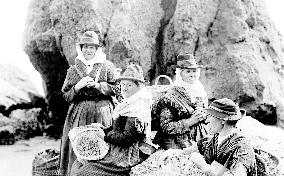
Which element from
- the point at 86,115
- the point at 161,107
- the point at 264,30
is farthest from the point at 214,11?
the point at 161,107

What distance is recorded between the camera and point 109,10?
24.2ft

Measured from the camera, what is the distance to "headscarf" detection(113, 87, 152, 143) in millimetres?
3615

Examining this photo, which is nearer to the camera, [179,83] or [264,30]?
[179,83]

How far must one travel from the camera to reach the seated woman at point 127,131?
11.9ft

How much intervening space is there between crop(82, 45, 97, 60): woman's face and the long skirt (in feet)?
1.65

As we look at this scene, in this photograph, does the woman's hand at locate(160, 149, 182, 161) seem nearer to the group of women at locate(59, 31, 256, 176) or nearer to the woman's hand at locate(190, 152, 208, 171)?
the group of women at locate(59, 31, 256, 176)

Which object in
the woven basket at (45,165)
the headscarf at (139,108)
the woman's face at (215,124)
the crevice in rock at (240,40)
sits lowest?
the woven basket at (45,165)

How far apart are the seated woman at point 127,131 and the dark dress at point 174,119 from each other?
22 cm

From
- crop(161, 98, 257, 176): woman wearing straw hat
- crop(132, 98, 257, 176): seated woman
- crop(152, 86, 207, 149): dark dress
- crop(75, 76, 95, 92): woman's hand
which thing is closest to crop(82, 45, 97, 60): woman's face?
crop(75, 76, 95, 92): woman's hand

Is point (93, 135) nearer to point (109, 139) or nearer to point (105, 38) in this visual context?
point (109, 139)

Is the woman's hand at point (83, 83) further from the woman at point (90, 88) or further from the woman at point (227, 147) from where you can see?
the woman at point (227, 147)

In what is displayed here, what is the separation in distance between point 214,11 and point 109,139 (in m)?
4.31

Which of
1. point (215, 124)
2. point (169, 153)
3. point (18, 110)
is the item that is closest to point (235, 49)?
point (169, 153)

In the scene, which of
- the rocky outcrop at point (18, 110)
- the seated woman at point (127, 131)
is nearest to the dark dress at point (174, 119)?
the seated woman at point (127, 131)
